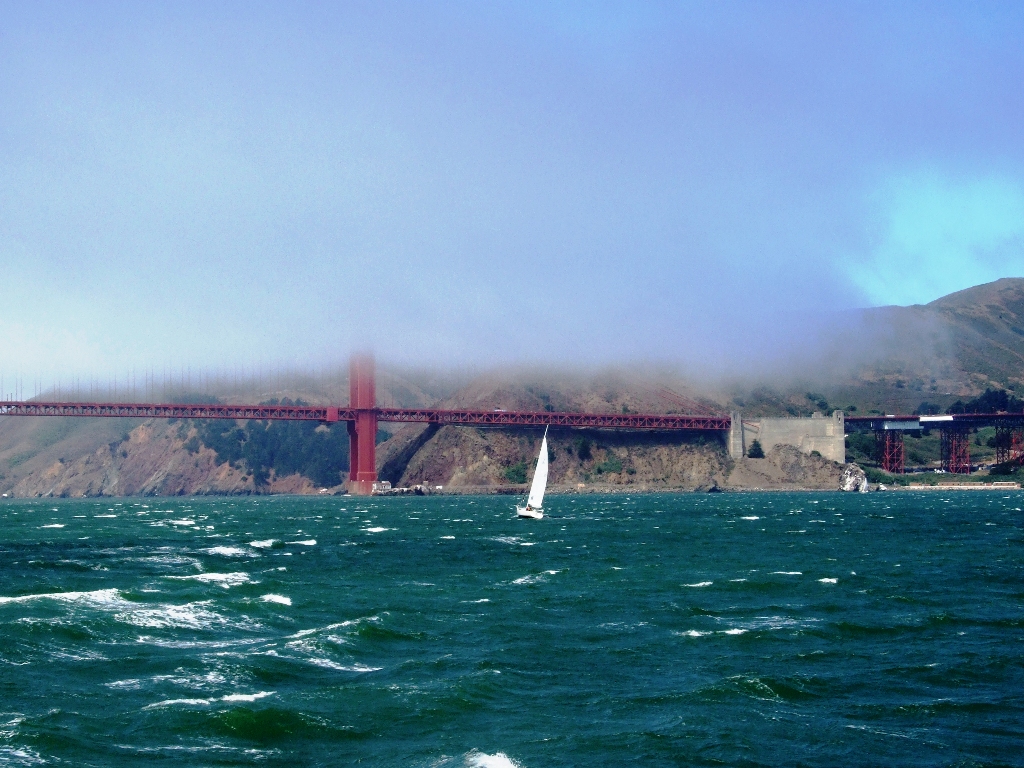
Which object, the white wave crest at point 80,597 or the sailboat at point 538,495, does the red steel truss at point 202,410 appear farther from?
the white wave crest at point 80,597

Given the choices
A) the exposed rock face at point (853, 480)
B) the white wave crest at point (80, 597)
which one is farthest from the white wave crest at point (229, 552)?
the exposed rock face at point (853, 480)

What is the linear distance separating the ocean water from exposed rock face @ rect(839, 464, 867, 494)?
5107 inches

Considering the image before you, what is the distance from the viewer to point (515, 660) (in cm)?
2936

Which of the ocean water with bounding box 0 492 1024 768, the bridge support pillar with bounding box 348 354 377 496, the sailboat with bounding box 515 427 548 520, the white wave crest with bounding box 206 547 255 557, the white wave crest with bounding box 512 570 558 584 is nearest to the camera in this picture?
the ocean water with bounding box 0 492 1024 768

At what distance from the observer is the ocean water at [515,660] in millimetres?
22094

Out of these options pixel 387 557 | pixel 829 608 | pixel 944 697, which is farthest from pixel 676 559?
pixel 944 697

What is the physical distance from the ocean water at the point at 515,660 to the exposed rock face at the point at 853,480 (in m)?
130

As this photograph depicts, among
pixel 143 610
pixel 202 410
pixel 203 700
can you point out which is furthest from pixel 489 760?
pixel 202 410

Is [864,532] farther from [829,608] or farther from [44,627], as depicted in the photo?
[44,627]

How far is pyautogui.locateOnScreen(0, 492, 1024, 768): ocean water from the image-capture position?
22094mm

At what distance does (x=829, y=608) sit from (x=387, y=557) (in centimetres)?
2680

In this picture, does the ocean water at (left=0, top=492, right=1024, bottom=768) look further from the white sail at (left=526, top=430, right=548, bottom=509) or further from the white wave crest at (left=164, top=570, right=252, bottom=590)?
the white sail at (left=526, top=430, right=548, bottom=509)

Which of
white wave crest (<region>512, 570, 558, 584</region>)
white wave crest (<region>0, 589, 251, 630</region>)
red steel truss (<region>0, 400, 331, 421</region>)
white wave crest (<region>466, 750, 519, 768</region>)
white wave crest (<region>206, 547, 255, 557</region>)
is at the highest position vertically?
red steel truss (<region>0, 400, 331, 421</region>)

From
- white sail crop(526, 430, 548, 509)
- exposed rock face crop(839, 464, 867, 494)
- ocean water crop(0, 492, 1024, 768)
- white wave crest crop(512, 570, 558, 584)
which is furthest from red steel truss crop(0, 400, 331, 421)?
white wave crest crop(512, 570, 558, 584)
